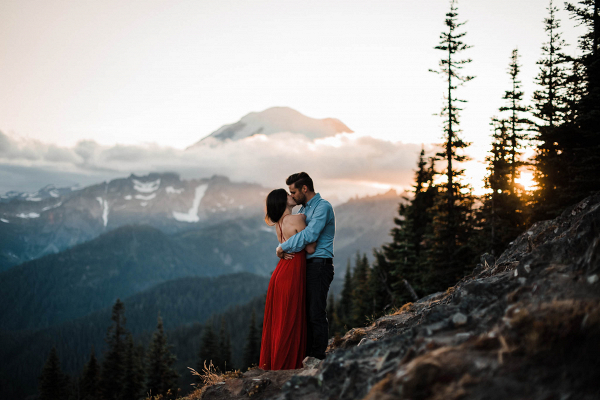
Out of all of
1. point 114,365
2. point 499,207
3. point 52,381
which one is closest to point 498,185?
point 499,207

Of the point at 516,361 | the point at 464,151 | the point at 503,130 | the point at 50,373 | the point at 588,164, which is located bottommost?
the point at 50,373

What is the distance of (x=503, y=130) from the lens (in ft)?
104

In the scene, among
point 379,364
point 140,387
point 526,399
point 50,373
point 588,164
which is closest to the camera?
point 526,399

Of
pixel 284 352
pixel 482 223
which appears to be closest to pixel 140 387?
pixel 482 223

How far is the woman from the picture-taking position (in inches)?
276

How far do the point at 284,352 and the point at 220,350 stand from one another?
5950 centimetres

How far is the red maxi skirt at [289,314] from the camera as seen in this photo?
699 centimetres

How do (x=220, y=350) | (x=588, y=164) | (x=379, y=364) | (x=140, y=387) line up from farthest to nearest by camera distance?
(x=220, y=350) < (x=140, y=387) < (x=588, y=164) < (x=379, y=364)

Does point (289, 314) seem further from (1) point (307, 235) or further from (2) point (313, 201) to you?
(2) point (313, 201)

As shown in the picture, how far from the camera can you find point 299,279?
23.1 feet

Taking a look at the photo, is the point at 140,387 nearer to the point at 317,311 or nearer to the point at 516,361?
the point at 317,311

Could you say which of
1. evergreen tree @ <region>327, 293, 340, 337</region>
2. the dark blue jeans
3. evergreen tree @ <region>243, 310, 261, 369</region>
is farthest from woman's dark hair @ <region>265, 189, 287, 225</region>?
evergreen tree @ <region>243, 310, 261, 369</region>

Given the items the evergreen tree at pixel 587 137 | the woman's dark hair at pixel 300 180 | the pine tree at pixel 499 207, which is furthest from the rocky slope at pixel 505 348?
the pine tree at pixel 499 207

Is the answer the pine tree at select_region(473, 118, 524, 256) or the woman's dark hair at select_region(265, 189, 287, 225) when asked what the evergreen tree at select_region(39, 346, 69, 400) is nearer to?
the pine tree at select_region(473, 118, 524, 256)
